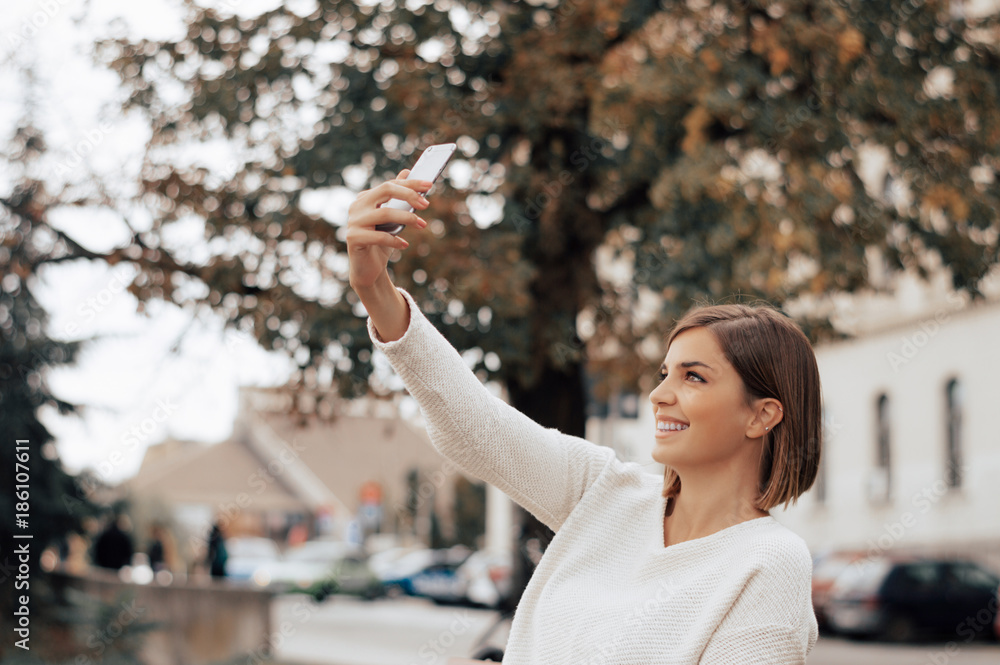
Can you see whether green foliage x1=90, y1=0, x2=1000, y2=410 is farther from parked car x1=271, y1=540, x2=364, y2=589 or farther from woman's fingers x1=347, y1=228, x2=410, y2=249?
parked car x1=271, y1=540, x2=364, y2=589

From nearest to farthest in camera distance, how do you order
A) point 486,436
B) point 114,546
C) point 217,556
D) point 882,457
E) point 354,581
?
point 486,436
point 114,546
point 217,556
point 882,457
point 354,581

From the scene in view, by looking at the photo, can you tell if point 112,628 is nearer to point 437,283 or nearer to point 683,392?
point 437,283

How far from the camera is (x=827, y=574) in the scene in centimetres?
2061

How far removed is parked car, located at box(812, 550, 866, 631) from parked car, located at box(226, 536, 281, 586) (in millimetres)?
16777

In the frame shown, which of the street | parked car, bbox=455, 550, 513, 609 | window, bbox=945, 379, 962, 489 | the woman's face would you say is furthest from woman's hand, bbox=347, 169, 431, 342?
window, bbox=945, 379, 962, 489

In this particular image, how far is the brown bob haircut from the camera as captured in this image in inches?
90.7

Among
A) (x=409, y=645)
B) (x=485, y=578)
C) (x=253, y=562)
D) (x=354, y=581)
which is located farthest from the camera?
(x=253, y=562)

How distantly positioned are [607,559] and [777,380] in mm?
512

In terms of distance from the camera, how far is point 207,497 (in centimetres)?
6488

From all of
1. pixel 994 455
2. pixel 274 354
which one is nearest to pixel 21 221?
pixel 274 354

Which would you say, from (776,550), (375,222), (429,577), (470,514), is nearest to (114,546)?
(375,222)

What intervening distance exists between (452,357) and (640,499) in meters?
0.53

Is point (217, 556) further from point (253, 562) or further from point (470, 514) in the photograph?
point (470, 514)

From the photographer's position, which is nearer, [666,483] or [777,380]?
[777,380]
